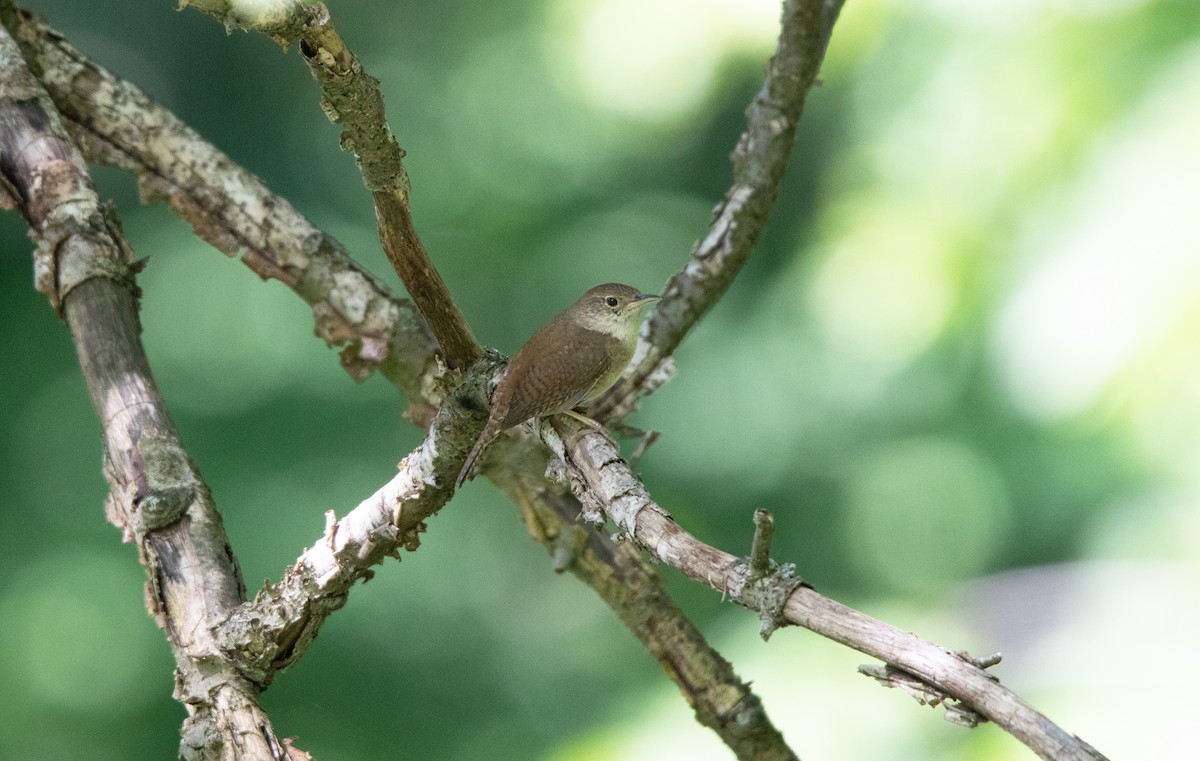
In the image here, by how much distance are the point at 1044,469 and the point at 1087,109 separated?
4.06 feet

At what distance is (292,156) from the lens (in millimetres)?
4184

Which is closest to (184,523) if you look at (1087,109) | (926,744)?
(926,744)

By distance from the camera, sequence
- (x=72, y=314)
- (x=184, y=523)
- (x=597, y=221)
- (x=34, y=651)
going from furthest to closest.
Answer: (x=597, y=221) → (x=34, y=651) → (x=72, y=314) → (x=184, y=523)

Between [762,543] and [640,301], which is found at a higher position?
[640,301]

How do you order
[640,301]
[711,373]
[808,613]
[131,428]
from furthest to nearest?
[711,373], [640,301], [131,428], [808,613]

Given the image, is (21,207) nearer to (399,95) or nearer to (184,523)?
(184,523)

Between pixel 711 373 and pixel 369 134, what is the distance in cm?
275

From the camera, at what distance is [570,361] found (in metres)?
2.27

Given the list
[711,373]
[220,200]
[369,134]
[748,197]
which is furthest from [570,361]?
[711,373]

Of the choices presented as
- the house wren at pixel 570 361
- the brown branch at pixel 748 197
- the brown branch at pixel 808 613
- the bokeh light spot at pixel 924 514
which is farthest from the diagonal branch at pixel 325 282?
the bokeh light spot at pixel 924 514

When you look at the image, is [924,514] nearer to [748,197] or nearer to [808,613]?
[748,197]

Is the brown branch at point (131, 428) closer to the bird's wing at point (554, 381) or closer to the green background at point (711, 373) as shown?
the bird's wing at point (554, 381)

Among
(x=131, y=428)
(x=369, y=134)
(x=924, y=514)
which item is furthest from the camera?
(x=924, y=514)

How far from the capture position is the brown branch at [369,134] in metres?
1.30
